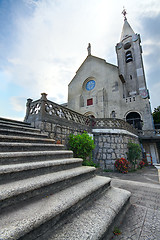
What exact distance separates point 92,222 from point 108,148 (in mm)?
6462

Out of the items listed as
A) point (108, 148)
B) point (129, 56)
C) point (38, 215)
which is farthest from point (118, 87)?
point (38, 215)

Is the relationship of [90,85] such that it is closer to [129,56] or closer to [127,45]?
[129,56]

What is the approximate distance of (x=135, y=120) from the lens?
13.3 m

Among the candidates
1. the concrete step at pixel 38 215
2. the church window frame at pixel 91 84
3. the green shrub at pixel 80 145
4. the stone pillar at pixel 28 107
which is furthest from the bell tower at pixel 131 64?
the concrete step at pixel 38 215

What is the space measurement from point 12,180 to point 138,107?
48.7ft

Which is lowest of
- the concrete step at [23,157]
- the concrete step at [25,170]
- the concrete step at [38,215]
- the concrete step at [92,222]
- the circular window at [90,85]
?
the concrete step at [92,222]

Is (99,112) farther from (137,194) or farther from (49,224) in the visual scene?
(49,224)

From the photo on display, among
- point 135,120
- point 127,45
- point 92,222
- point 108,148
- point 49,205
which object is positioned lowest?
point 92,222

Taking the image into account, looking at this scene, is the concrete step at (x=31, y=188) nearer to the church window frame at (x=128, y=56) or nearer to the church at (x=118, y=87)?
the church at (x=118, y=87)

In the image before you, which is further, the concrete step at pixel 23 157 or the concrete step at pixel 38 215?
the concrete step at pixel 23 157

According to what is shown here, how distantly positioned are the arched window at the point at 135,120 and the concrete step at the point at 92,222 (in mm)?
12673

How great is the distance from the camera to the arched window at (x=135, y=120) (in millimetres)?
12711

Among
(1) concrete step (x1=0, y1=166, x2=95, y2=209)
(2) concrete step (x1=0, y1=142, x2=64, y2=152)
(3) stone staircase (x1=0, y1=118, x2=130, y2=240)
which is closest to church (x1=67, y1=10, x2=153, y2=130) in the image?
(2) concrete step (x1=0, y1=142, x2=64, y2=152)

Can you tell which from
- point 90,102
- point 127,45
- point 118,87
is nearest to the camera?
point 118,87
